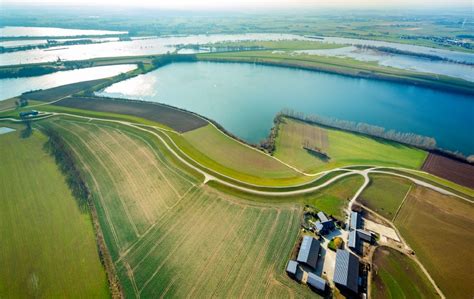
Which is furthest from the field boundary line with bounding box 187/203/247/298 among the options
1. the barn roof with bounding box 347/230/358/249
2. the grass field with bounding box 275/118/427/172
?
the grass field with bounding box 275/118/427/172

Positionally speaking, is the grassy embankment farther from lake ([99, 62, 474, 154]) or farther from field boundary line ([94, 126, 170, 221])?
field boundary line ([94, 126, 170, 221])

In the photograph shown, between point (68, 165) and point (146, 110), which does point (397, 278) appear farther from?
point (146, 110)

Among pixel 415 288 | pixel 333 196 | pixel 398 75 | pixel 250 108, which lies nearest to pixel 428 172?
pixel 333 196

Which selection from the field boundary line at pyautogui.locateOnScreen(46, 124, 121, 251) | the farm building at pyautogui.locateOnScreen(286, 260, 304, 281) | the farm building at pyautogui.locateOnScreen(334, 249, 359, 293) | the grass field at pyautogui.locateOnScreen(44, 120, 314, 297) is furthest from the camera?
the field boundary line at pyautogui.locateOnScreen(46, 124, 121, 251)

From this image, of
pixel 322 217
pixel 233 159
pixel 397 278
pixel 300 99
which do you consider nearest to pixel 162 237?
pixel 233 159

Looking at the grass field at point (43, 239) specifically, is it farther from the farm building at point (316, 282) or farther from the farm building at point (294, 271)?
the farm building at point (316, 282)
